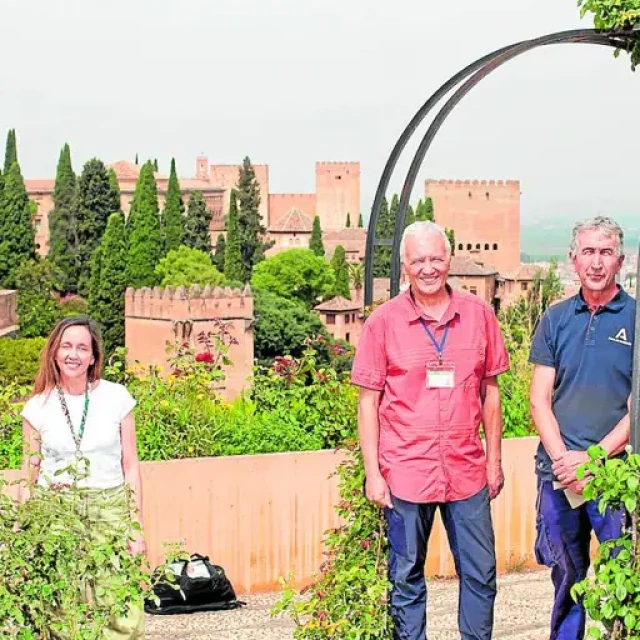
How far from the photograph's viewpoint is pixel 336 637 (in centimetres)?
327

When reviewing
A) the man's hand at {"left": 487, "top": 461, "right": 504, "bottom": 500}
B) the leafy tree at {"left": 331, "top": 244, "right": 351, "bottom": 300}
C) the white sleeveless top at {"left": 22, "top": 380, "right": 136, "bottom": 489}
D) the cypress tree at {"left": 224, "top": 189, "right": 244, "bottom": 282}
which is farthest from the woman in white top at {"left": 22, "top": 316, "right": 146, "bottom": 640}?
the leafy tree at {"left": 331, "top": 244, "right": 351, "bottom": 300}

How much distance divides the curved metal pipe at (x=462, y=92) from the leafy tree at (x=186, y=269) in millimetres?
38782

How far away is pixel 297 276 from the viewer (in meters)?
55.6

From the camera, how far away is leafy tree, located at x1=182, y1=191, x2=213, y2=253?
50.4 m

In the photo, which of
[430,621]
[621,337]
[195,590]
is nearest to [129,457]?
[621,337]

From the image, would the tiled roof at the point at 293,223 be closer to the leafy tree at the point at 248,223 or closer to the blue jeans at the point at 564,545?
the leafy tree at the point at 248,223

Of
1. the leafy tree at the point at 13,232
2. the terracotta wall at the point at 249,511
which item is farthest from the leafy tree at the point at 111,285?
the terracotta wall at the point at 249,511

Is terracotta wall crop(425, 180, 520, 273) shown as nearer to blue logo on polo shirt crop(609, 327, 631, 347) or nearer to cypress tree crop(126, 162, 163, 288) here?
cypress tree crop(126, 162, 163, 288)

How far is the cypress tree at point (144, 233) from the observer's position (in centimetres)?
4275

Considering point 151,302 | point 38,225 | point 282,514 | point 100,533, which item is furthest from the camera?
point 38,225

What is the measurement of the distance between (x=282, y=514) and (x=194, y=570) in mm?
449

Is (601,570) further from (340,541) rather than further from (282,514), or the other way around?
(282,514)

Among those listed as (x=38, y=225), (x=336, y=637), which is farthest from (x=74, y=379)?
(x=38, y=225)

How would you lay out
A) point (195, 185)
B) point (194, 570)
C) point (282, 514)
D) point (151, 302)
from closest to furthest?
point (194, 570) < point (282, 514) < point (151, 302) < point (195, 185)
